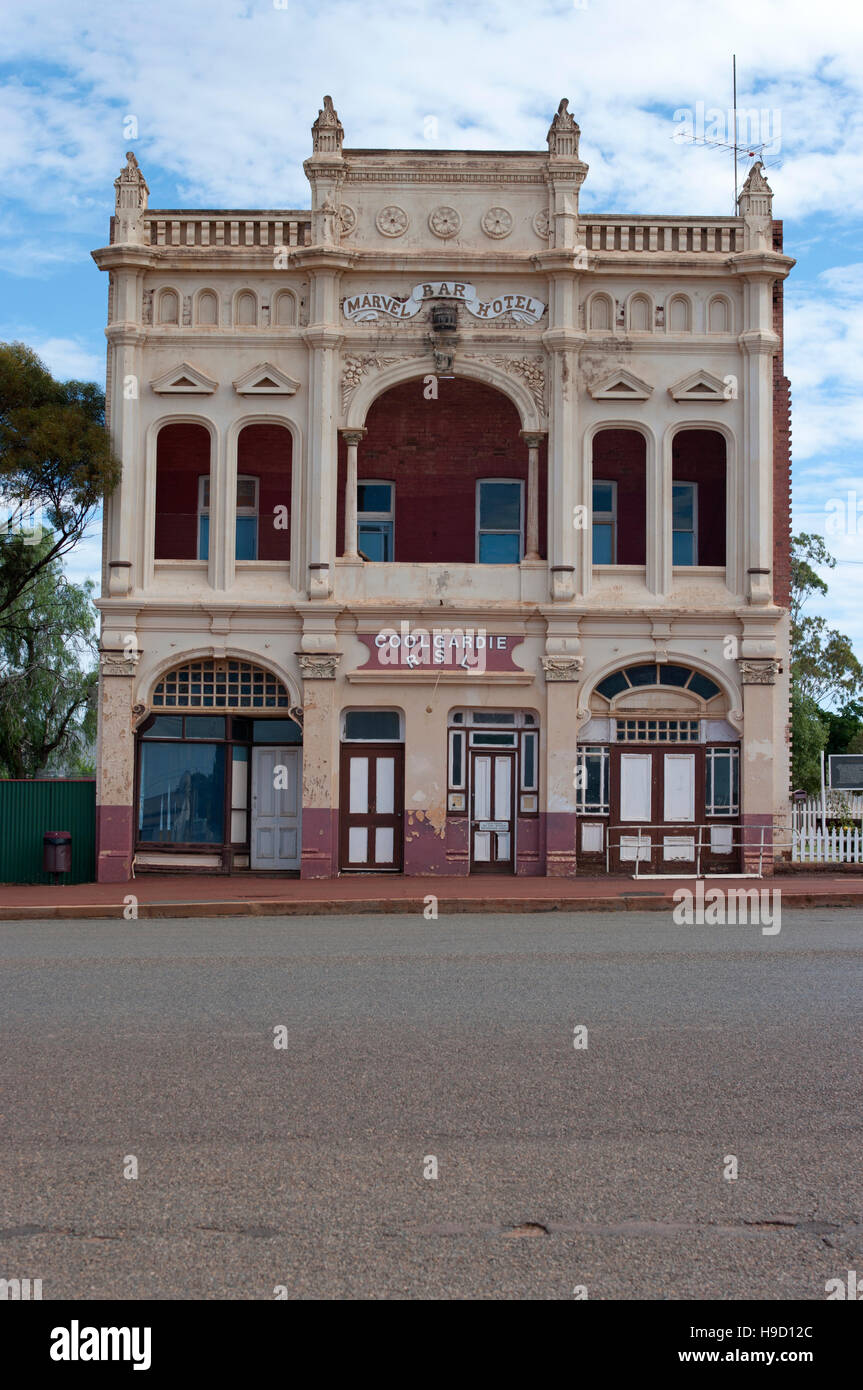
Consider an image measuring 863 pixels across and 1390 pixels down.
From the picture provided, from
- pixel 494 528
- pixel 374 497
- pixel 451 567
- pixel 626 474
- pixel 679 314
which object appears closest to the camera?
pixel 451 567

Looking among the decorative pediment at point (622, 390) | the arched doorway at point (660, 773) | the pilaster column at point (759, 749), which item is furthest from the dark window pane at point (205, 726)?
the pilaster column at point (759, 749)

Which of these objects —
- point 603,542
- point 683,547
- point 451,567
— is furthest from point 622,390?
point 451,567

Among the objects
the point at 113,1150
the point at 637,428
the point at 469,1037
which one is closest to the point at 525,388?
the point at 637,428

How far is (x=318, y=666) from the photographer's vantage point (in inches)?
952

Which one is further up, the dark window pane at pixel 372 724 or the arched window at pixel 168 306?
the arched window at pixel 168 306

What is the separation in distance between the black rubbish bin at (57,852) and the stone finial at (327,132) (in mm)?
12433

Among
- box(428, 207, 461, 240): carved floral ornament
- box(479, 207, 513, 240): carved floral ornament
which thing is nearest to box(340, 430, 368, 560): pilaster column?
box(428, 207, 461, 240): carved floral ornament

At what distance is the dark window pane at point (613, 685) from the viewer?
24.7 m

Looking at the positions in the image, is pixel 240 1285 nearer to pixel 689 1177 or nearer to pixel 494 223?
pixel 689 1177

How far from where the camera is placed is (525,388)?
24672 millimetres

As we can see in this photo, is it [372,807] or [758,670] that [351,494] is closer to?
[372,807]

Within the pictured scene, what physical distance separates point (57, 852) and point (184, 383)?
8.21 meters

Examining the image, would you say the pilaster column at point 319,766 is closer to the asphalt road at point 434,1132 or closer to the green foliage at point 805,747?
the asphalt road at point 434,1132

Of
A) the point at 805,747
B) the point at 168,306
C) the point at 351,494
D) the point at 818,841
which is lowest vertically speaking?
the point at 818,841
